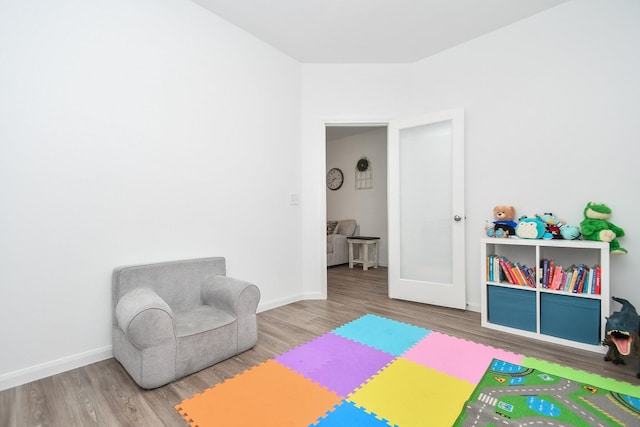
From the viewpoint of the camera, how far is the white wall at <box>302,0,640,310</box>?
7.63 ft

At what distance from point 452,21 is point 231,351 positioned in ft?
11.6

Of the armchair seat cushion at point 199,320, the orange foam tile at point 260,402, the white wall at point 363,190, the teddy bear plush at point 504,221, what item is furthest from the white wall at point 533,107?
the white wall at point 363,190

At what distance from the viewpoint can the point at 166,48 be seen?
2424mm

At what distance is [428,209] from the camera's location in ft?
11.1

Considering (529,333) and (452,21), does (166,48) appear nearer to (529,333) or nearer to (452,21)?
(452,21)

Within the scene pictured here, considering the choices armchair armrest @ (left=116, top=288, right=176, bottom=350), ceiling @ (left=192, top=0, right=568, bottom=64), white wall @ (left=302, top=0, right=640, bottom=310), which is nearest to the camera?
armchair armrest @ (left=116, top=288, right=176, bottom=350)

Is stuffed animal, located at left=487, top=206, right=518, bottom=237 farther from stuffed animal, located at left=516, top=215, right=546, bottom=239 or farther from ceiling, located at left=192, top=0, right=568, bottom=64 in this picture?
ceiling, located at left=192, top=0, right=568, bottom=64

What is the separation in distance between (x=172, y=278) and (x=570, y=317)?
314cm

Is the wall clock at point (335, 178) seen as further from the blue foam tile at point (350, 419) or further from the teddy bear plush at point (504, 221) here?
the blue foam tile at point (350, 419)

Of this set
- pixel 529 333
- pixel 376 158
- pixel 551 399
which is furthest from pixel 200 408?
pixel 376 158

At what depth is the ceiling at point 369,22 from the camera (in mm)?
2604

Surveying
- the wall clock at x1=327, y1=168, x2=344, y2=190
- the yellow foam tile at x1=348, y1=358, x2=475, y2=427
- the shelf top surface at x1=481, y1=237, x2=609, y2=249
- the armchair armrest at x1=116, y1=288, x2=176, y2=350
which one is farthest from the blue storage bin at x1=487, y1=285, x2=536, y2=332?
the wall clock at x1=327, y1=168, x2=344, y2=190

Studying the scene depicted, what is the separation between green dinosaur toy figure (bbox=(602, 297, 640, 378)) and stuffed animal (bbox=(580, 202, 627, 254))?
0.49 m

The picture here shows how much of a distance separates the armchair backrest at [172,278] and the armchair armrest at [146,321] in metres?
0.30
